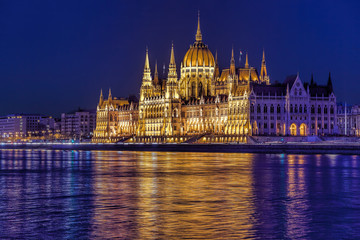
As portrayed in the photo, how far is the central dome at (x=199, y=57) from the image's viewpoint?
592ft

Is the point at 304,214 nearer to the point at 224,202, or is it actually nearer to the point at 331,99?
the point at 224,202

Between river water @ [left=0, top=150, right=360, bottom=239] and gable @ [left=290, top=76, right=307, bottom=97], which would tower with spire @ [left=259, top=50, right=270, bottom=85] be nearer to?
gable @ [left=290, top=76, right=307, bottom=97]

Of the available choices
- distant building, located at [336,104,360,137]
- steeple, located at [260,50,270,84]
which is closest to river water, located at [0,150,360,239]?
steeple, located at [260,50,270,84]

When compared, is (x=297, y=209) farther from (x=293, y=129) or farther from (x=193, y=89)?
(x=193, y=89)

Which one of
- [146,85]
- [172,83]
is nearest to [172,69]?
[172,83]

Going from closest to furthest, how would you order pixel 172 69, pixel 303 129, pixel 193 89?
pixel 303 129 < pixel 193 89 < pixel 172 69

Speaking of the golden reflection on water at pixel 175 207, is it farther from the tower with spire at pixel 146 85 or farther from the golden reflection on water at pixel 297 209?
the tower with spire at pixel 146 85

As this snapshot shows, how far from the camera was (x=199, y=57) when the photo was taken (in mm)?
180750

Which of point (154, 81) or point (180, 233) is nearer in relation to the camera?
point (180, 233)

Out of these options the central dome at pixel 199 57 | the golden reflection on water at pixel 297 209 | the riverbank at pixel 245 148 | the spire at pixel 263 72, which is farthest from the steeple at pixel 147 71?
the golden reflection on water at pixel 297 209

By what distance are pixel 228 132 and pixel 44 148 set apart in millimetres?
48974

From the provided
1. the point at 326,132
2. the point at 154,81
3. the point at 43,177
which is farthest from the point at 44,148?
the point at 43,177

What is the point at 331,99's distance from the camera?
14762cm

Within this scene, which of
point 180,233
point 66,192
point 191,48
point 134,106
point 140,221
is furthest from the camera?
point 134,106
